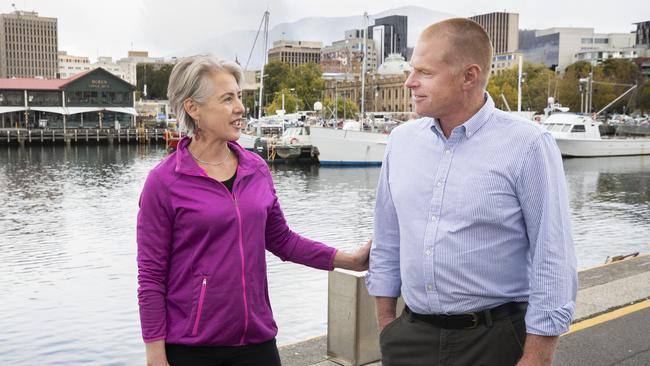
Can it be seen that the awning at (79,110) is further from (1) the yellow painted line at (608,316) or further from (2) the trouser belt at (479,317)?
(2) the trouser belt at (479,317)

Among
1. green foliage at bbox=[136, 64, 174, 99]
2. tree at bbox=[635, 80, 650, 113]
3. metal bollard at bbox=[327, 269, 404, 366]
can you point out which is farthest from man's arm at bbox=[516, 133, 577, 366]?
green foliage at bbox=[136, 64, 174, 99]

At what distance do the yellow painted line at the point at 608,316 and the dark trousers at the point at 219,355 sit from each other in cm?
353

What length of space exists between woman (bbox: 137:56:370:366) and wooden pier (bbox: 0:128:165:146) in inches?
2563

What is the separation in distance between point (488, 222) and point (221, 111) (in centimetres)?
108

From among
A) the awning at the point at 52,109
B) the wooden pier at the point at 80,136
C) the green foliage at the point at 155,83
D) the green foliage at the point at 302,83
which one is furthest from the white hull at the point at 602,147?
the green foliage at the point at 155,83

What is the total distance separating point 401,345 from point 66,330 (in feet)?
28.1

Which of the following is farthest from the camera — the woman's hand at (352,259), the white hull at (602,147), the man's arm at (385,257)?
the white hull at (602,147)

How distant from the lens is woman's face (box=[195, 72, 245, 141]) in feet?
9.27

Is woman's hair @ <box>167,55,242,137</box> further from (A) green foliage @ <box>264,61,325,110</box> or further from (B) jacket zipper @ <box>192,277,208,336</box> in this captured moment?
(A) green foliage @ <box>264,61,325,110</box>

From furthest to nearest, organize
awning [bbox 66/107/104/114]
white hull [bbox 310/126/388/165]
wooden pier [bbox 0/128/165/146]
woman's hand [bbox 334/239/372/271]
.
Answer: awning [bbox 66/107/104/114] → wooden pier [bbox 0/128/165/146] → white hull [bbox 310/126/388/165] → woman's hand [bbox 334/239/372/271]

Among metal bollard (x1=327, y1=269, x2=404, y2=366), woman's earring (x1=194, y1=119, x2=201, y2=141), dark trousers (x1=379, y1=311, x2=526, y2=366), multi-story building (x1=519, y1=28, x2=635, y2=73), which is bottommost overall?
metal bollard (x1=327, y1=269, x2=404, y2=366)

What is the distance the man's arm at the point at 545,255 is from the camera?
8.06 ft

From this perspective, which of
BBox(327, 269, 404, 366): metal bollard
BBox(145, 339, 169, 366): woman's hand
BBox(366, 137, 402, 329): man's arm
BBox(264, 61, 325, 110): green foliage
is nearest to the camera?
BBox(145, 339, 169, 366): woman's hand

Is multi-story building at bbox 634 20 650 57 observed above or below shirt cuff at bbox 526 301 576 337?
above
